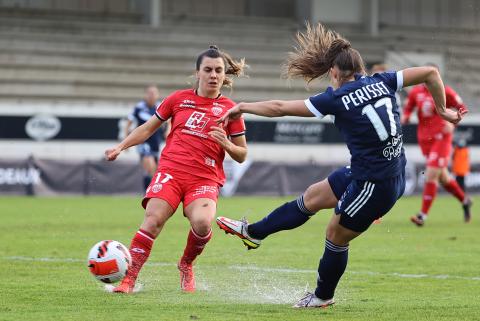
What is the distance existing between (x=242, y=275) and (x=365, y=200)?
2603 millimetres

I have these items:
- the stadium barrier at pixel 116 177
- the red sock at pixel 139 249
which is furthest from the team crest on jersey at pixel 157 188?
the stadium barrier at pixel 116 177

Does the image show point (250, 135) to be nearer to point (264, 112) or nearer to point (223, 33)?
point (223, 33)

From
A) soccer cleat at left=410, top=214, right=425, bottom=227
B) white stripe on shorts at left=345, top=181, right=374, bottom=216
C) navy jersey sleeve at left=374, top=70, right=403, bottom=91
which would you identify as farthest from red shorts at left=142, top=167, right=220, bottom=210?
soccer cleat at left=410, top=214, right=425, bottom=227

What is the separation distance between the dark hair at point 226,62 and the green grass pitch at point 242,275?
177 centimetres

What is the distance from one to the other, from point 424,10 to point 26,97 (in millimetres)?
15212

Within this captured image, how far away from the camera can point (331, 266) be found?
7.07 metres

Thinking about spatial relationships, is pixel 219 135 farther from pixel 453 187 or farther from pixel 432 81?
pixel 453 187

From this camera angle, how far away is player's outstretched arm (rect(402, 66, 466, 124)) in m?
6.93

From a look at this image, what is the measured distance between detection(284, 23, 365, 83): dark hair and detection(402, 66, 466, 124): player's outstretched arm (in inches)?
12.7

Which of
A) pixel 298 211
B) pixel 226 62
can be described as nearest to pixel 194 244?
pixel 298 211

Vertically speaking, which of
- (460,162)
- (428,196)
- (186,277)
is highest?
(186,277)

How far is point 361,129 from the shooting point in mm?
6742

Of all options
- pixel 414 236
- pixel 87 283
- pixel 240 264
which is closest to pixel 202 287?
pixel 87 283

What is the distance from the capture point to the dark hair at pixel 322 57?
22.6ft
